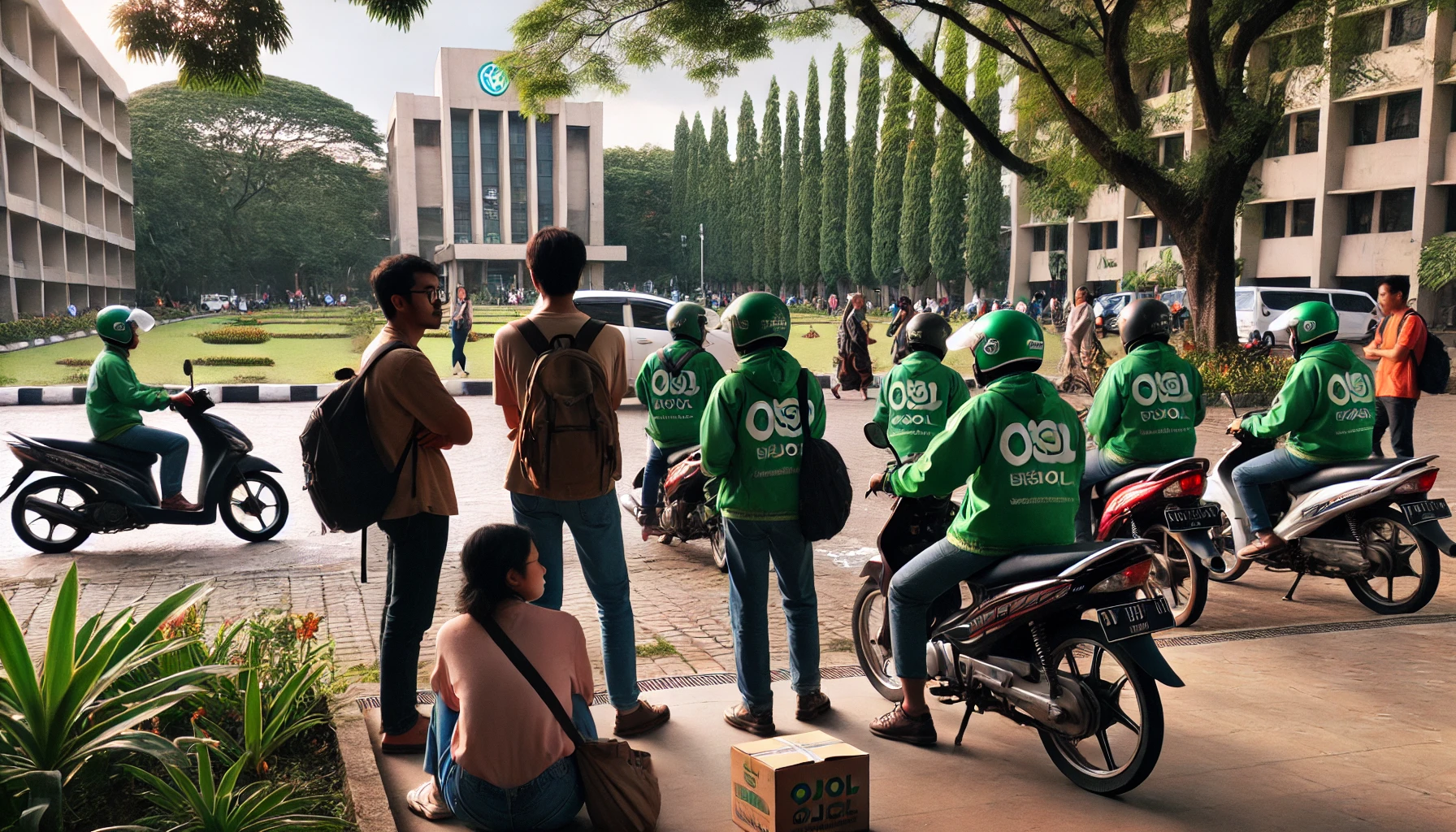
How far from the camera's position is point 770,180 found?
203ft

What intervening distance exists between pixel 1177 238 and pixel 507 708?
50.1 ft

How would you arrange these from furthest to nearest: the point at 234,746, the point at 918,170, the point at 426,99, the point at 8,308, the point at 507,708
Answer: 1. the point at 426,99
2. the point at 918,170
3. the point at 8,308
4. the point at 234,746
5. the point at 507,708

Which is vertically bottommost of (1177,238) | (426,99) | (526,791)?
(526,791)

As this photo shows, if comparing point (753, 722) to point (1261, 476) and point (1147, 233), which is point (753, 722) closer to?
point (1261, 476)

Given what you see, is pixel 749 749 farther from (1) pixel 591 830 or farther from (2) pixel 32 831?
(2) pixel 32 831

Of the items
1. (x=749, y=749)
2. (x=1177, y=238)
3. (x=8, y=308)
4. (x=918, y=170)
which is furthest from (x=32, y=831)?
(x=918, y=170)

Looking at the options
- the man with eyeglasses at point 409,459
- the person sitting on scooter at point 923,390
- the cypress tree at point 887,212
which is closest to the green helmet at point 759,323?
the man with eyeglasses at point 409,459

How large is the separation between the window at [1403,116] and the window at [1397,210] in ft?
5.31

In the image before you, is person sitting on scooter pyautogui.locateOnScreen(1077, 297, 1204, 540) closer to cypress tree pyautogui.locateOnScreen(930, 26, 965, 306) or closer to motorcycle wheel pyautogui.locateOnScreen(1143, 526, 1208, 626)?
motorcycle wheel pyautogui.locateOnScreen(1143, 526, 1208, 626)

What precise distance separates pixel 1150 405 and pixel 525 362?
339cm

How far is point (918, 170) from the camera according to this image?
1928 inches

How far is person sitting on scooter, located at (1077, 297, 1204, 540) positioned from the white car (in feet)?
35.2

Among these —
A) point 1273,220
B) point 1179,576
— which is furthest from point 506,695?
point 1273,220

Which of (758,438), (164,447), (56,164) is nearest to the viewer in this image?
(758,438)
